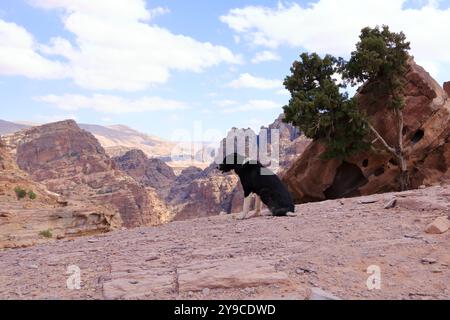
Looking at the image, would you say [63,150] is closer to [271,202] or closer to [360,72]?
[360,72]

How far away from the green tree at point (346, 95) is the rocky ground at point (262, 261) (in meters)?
19.7

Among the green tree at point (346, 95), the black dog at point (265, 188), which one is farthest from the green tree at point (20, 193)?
the black dog at point (265, 188)

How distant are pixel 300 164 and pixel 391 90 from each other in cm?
818

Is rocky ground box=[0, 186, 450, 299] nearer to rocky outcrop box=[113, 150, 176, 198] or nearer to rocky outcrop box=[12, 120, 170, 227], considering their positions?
rocky outcrop box=[12, 120, 170, 227]

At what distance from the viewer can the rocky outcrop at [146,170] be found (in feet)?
318

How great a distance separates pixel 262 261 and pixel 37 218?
68.9 ft

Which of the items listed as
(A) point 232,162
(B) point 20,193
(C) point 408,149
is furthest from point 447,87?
(B) point 20,193

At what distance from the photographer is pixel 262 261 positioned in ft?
20.4

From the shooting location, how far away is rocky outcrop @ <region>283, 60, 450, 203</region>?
30.6 metres

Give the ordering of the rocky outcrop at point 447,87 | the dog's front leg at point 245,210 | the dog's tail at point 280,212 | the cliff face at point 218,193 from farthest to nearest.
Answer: the cliff face at point 218,193 < the rocky outcrop at point 447,87 < the dog's front leg at point 245,210 < the dog's tail at point 280,212

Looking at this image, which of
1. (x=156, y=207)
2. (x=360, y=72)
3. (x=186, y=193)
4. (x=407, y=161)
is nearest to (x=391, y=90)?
(x=360, y=72)

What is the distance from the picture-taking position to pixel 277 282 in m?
5.34

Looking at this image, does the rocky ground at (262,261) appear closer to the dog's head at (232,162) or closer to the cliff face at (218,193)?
the dog's head at (232,162)

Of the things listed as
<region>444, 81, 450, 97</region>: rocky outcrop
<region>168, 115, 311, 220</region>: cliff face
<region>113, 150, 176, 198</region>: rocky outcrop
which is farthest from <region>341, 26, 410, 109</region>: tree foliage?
<region>113, 150, 176, 198</region>: rocky outcrop
